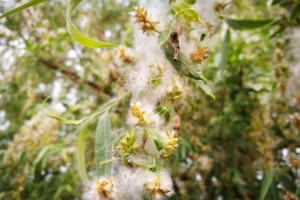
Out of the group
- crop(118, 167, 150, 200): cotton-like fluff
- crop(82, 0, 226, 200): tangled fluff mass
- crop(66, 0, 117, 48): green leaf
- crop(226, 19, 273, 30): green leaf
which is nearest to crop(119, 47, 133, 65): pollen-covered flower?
crop(82, 0, 226, 200): tangled fluff mass

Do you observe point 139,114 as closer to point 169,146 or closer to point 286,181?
point 169,146

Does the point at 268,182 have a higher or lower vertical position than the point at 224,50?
lower

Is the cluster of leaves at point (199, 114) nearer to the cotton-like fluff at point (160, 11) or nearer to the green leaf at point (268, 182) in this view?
the green leaf at point (268, 182)

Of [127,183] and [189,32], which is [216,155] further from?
[127,183]

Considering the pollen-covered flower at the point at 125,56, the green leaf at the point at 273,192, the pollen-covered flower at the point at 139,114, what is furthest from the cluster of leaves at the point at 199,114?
the pollen-covered flower at the point at 139,114

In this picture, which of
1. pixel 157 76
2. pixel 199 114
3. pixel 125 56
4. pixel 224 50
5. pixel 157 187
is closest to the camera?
pixel 157 187

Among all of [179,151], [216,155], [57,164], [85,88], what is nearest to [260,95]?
[216,155]

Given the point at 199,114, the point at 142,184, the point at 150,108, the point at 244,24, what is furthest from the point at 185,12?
the point at 199,114
